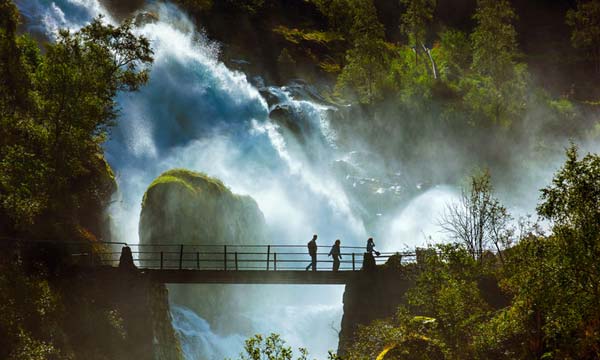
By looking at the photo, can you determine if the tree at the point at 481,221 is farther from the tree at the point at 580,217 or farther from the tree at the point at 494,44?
the tree at the point at 494,44

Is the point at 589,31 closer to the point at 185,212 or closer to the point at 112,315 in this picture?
the point at 185,212

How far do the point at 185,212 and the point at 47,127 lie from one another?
1400 cm

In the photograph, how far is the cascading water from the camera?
168ft

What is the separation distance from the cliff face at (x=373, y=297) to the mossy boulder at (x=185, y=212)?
610 inches

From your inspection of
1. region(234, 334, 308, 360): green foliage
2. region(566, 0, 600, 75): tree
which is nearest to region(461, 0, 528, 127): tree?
region(566, 0, 600, 75): tree

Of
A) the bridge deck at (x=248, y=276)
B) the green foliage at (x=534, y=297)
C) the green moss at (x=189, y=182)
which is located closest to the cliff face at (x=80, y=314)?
the bridge deck at (x=248, y=276)

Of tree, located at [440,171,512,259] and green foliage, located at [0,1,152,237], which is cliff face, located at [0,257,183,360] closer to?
green foliage, located at [0,1,152,237]

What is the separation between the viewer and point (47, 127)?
27.2 metres

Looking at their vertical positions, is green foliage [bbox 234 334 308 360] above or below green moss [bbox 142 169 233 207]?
below

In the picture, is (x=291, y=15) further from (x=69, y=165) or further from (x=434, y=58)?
(x=69, y=165)

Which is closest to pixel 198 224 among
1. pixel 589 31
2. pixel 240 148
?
pixel 240 148

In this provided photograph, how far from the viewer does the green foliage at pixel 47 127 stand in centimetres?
2412

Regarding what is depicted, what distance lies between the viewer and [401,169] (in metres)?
65.9

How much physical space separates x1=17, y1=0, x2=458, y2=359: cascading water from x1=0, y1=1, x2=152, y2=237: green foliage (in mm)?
18978
